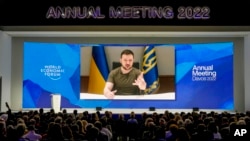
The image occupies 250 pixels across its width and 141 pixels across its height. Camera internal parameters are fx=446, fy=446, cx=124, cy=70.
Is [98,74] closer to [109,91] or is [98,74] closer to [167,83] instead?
[109,91]

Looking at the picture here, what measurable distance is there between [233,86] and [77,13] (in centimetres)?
792

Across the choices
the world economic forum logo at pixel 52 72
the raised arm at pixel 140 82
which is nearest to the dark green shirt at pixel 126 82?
the raised arm at pixel 140 82

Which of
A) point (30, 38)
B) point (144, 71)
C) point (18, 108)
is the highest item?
point (30, 38)

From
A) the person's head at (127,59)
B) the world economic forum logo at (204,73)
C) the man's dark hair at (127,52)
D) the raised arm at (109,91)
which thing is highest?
the man's dark hair at (127,52)

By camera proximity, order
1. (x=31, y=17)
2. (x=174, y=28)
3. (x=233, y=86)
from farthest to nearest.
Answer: (x=233, y=86) < (x=174, y=28) < (x=31, y=17)

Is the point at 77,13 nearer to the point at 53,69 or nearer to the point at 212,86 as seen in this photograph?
the point at 53,69

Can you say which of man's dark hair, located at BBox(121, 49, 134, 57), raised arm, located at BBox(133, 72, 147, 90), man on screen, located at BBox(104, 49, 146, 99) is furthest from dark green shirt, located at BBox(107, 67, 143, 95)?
man's dark hair, located at BBox(121, 49, 134, 57)

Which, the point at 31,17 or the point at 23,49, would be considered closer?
the point at 31,17

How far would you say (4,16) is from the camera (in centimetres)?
1773

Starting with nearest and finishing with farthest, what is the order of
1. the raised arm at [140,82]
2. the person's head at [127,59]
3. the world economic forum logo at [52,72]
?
the raised arm at [140,82]
the person's head at [127,59]
the world economic forum logo at [52,72]

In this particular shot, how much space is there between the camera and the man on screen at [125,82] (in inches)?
802

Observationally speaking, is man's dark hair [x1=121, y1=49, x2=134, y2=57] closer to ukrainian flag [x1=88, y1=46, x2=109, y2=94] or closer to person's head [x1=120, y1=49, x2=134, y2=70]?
person's head [x1=120, y1=49, x2=134, y2=70]

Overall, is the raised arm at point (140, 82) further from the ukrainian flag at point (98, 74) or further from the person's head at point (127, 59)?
the ukrainian flag at point (98, 74)

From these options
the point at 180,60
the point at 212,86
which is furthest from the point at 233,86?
the point at 180,60
